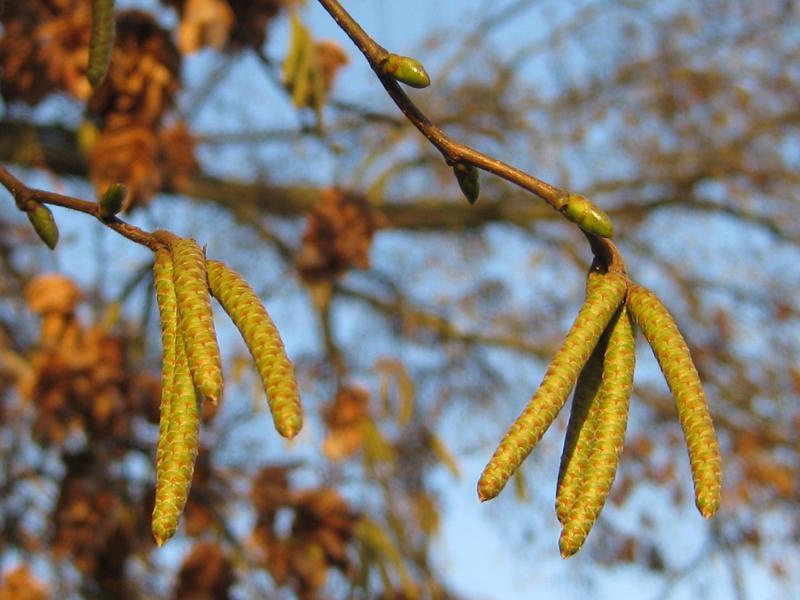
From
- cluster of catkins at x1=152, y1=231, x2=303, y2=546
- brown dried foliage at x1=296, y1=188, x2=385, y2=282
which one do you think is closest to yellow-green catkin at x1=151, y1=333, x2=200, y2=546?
cluster of catkins at x1=152, y1=231, x2=303, y2=546

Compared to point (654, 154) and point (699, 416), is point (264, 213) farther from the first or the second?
point (699, 416)

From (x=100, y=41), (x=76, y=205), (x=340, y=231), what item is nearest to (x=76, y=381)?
(x=340, y=231)

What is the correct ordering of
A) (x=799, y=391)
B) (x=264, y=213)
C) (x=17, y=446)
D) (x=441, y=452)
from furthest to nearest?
(x=799, y=391)
(x=264, y=213)
(x=17, y=446)
(x=441, y=452)

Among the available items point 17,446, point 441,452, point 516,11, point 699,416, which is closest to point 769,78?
point 516,11

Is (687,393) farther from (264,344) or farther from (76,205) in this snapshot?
(76,205)

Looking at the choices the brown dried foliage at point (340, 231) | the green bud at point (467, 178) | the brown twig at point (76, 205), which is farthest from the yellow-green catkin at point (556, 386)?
the brown dried foliage at point (340, 231)

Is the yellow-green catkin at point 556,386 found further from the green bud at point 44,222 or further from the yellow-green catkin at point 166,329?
the green bud at point 44,222
